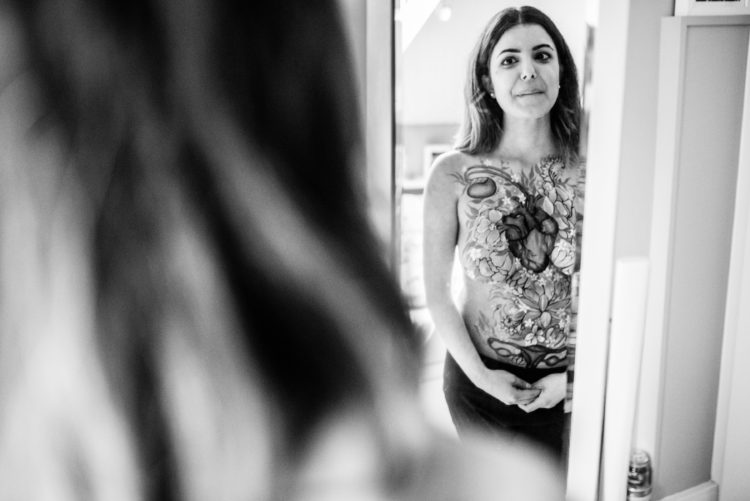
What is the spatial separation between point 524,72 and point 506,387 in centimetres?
47

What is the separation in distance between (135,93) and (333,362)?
13.2 inches

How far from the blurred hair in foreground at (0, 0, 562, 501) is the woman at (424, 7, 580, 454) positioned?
0.76ft

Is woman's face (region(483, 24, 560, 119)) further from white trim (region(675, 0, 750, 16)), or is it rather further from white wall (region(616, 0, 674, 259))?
white trim (region(675, 0, 750, 16))

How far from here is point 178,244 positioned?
63 centimetres

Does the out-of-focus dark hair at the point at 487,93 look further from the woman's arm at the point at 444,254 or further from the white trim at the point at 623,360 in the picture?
the white trim at the point at 623,360

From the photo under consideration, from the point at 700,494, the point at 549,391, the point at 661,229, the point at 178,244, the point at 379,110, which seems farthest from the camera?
the point at 700,494

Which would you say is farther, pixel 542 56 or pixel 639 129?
pixel 639 129

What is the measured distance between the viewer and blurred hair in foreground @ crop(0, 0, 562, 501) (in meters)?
0.58

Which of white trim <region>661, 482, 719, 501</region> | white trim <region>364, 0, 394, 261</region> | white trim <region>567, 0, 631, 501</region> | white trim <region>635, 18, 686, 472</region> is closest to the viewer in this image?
white trim <region>364, 0, 394, 261</region>

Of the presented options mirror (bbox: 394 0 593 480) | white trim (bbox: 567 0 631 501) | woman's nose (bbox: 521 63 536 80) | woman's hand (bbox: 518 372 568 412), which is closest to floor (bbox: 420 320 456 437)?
mirror (bbox: 394 0 593 480)

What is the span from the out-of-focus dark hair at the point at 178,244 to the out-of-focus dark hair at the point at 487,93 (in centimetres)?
30

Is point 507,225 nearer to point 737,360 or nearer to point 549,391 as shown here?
point 549,391

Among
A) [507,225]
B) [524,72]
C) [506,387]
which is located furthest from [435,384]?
[524,72]

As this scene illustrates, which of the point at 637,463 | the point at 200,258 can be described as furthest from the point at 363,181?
the point at 637,463
